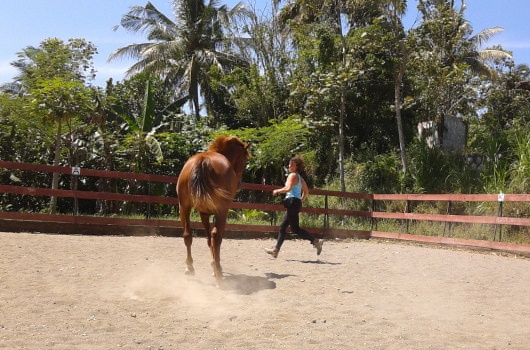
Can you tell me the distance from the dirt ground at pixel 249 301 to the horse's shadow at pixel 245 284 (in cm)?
2

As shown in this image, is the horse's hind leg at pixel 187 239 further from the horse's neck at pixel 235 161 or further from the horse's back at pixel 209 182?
the horse's neck at pixel 235 161

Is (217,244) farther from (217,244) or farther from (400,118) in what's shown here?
(400,118)

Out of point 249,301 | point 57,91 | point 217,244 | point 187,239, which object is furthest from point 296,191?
point 57,91

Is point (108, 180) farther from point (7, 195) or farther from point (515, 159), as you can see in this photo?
point (515, 159)

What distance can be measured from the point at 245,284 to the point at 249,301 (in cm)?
95

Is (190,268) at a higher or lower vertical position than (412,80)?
lower

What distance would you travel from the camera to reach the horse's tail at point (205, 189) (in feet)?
22.7

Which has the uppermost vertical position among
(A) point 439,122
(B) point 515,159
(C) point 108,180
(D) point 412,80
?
(D) point 412,80

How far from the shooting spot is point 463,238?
12.8 metres

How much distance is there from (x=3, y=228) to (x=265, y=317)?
24.5 ft

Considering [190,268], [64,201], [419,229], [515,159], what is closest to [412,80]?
[515,159]

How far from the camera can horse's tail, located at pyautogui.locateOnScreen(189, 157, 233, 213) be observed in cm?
692

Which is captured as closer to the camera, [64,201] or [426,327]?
[426,327]

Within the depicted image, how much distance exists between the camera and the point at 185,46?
30016mm
